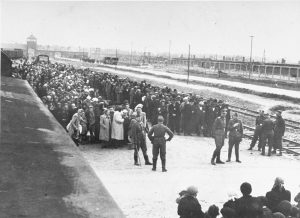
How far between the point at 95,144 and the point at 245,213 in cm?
846

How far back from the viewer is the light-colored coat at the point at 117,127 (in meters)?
12.4

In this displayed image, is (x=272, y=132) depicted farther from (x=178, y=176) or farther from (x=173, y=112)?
(x=178, y=176)

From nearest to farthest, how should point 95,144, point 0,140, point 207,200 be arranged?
point 0,140 < point 207,200 < point 95,144

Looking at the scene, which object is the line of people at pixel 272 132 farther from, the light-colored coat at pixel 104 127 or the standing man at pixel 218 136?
the light-colored coat at pixel 104 127

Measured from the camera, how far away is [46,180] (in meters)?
5.32

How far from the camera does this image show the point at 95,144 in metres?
13.2

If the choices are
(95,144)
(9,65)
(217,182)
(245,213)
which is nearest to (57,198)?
(245,213)

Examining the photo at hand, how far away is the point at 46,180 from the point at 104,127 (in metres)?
7.20

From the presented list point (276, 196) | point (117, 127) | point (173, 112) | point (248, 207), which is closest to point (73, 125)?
point (117, 127)

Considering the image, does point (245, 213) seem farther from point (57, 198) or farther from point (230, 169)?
point (230, 169)

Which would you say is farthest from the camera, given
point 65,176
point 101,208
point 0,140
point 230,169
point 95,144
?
point 95,144

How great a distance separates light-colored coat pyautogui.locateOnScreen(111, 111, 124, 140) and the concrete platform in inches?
140

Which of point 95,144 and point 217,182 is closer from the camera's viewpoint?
point 217,182

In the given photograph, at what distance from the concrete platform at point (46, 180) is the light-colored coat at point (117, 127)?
3.56 m
